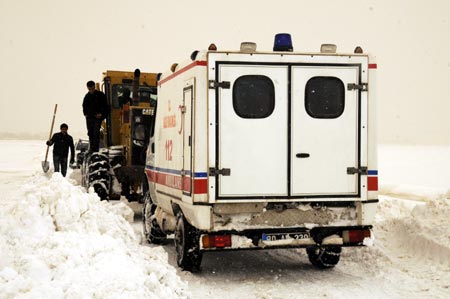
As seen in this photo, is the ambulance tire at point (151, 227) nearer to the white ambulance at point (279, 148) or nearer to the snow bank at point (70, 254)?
the snow bank at point (70, 254)

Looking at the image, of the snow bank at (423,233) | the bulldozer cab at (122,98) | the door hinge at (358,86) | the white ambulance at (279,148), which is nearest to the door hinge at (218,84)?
the white ambulance at (279,148)

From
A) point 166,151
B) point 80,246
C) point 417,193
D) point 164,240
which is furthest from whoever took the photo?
point 417,193

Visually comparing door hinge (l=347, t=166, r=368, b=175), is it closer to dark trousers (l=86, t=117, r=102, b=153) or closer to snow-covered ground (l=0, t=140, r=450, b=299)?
snow-covered ground (l=0, t=140, r=450, b=299)

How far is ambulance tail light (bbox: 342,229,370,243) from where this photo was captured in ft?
29.6

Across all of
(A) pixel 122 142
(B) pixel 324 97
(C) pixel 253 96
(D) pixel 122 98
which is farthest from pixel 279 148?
(D) pixel 122 98

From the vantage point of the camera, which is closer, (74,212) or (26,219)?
(26,219)

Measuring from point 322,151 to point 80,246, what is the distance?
3.29 metres

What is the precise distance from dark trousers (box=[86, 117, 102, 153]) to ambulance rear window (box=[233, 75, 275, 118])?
27.0ft

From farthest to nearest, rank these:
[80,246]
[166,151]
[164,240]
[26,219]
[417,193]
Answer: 1. [417,193]
2. [164,240]
3. [166,151]
4. [26,219]
5. [80,246]

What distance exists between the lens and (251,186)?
8641 millimetres

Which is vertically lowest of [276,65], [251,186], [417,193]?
[417,193]

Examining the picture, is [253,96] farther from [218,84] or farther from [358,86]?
[358,86]

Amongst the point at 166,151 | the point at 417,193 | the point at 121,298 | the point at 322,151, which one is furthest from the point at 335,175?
the point at 417,193

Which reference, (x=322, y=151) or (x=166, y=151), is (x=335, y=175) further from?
(x=166, y=151)
